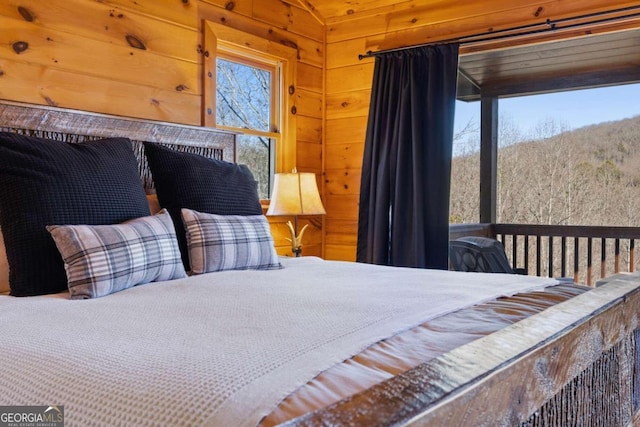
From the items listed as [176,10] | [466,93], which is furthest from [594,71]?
[176,10]

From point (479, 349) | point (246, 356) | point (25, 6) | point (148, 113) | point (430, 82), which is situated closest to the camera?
point (479, 349)

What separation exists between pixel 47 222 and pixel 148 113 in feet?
3.89

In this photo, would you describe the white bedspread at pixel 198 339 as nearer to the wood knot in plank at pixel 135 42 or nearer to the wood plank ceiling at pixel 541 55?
the wood knot in plank at pixel 135 42

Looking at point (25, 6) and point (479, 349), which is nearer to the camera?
point (479, 349)

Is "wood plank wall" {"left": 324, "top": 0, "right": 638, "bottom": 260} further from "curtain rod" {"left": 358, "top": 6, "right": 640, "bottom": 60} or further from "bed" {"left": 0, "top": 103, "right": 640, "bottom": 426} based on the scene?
"bed" {"left": 0, "top": 103, "right": 640, "bottom": 426}

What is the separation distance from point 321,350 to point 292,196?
7.51ft

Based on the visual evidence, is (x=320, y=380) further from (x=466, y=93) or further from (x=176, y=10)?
(x=466, y=93)

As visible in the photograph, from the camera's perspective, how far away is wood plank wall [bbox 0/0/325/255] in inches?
94.2

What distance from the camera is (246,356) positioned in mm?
977

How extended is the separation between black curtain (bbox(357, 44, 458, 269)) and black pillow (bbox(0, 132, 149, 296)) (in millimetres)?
1853

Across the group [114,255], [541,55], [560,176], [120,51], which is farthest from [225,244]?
[560,176]

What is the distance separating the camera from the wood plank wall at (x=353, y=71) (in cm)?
352

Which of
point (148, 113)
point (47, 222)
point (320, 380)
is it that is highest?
point (148, 113)

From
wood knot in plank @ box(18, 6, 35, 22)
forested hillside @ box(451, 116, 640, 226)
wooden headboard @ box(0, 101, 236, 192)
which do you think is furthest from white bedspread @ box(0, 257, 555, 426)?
forested hillside @ box(451, 116, 640, 226)
